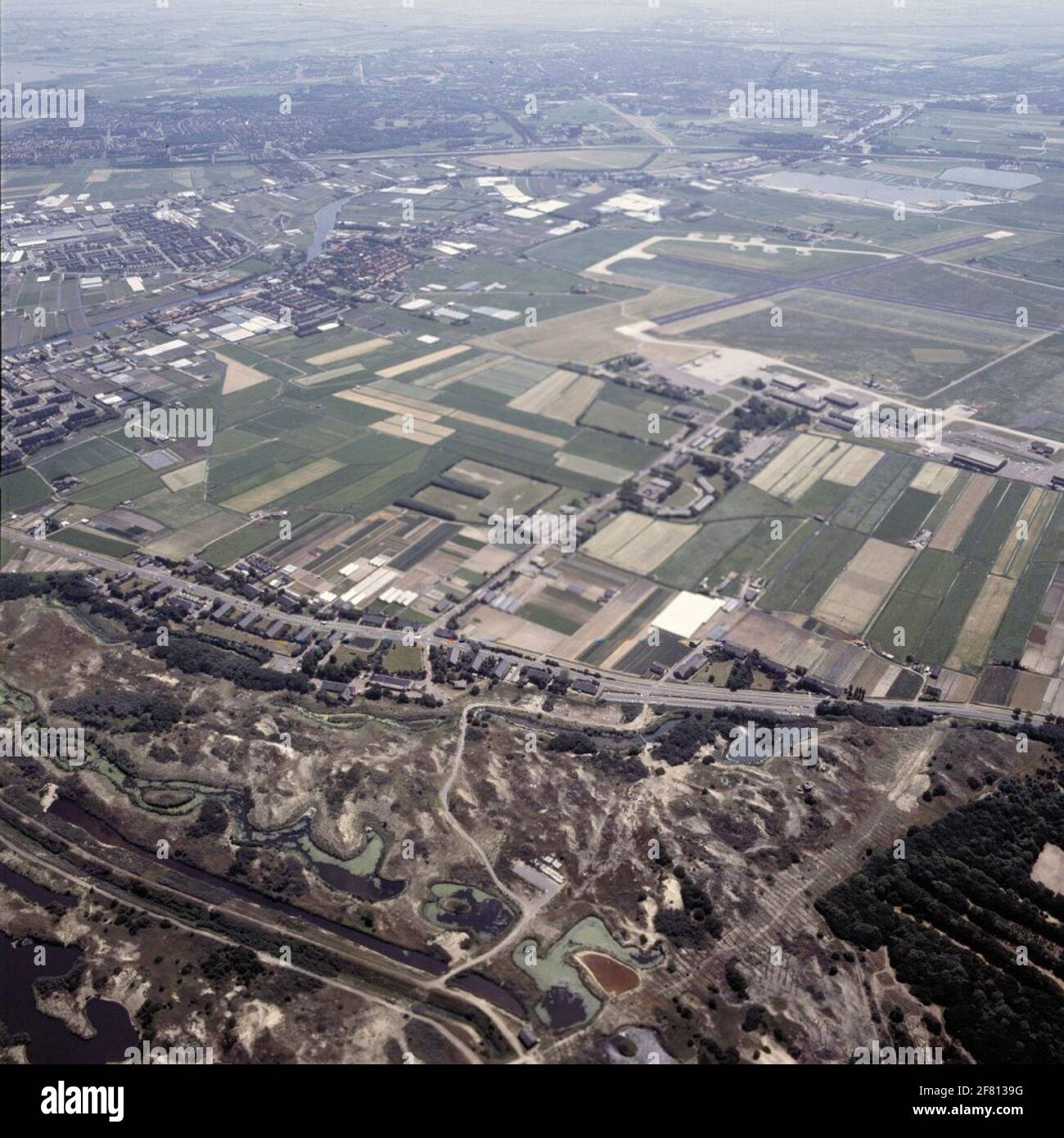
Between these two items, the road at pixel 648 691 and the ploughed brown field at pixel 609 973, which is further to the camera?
the road at pixel 648 691

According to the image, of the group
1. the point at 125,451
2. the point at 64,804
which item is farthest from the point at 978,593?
the point at 125,451

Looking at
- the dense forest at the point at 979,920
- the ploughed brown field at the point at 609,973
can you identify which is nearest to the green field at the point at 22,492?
the ploughed brown field at the point at 609,973

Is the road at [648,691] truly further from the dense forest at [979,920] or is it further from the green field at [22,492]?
the green field at [22,492]

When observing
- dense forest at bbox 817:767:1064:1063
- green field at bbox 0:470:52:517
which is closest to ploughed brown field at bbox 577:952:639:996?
dense forest at bbox 817:767:1064:1063

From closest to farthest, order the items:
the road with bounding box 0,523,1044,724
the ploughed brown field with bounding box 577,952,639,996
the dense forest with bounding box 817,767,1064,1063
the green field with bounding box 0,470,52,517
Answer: the dense forest with bounding box 817,767,1064,1063 < the ploughed brown field with bounding box 577,952,639,996 < the road with bounding box 0,523,1044,724 < the green field with bounding box 0,470,52,517

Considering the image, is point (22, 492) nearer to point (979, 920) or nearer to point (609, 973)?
point (609, 973)

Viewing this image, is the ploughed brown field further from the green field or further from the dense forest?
the green field

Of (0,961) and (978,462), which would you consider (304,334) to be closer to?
(978,462)

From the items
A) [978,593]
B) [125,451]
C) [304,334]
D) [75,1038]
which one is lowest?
[75,1038]
